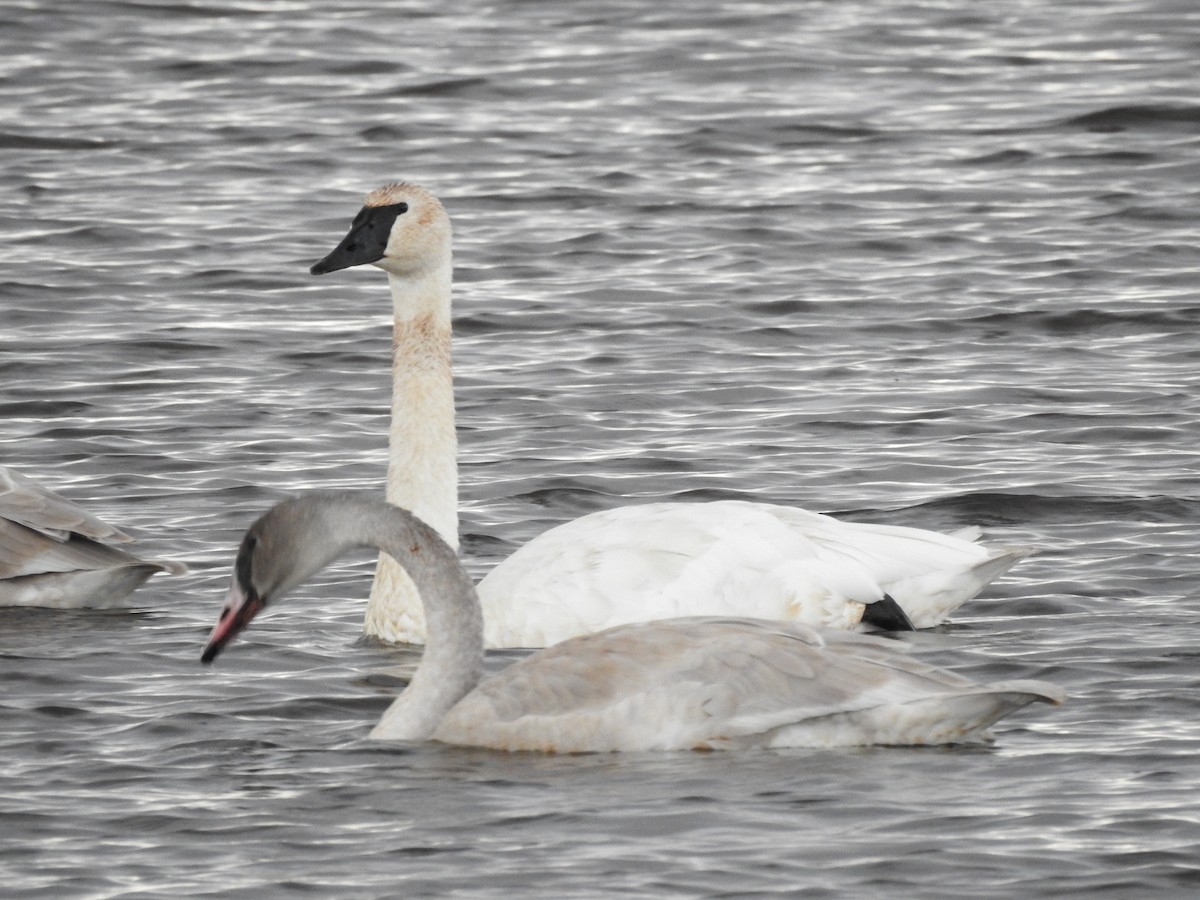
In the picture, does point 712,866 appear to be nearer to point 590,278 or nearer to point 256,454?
point 256,454

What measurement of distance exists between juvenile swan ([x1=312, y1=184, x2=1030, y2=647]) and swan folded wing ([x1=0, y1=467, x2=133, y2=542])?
1.07 m

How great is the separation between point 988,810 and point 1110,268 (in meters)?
9.20

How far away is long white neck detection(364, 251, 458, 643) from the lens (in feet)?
31.5

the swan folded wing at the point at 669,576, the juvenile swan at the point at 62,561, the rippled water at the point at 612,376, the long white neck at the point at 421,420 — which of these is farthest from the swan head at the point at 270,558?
the juvenile swan at the point at 62,561

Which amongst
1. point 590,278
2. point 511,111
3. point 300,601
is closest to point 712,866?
point 300,601

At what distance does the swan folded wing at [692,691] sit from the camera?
779 centimetres

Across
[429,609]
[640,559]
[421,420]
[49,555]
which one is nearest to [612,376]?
[421,420]

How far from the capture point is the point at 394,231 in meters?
9.82

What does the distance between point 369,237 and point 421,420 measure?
658 mm

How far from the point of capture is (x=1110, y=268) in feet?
52.8

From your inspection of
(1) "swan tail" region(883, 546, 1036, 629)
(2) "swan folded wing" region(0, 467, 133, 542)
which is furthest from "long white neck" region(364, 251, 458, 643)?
(1) "swan tail" region(883, 546, 1036, 629)

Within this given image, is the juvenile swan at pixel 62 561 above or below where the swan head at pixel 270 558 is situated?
below

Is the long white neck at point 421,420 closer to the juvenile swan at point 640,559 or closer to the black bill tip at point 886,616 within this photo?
the juvenile swan at point 640,559

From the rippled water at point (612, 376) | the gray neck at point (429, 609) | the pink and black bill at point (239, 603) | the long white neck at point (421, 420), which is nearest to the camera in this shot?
the rippled water at point (612, 376)
